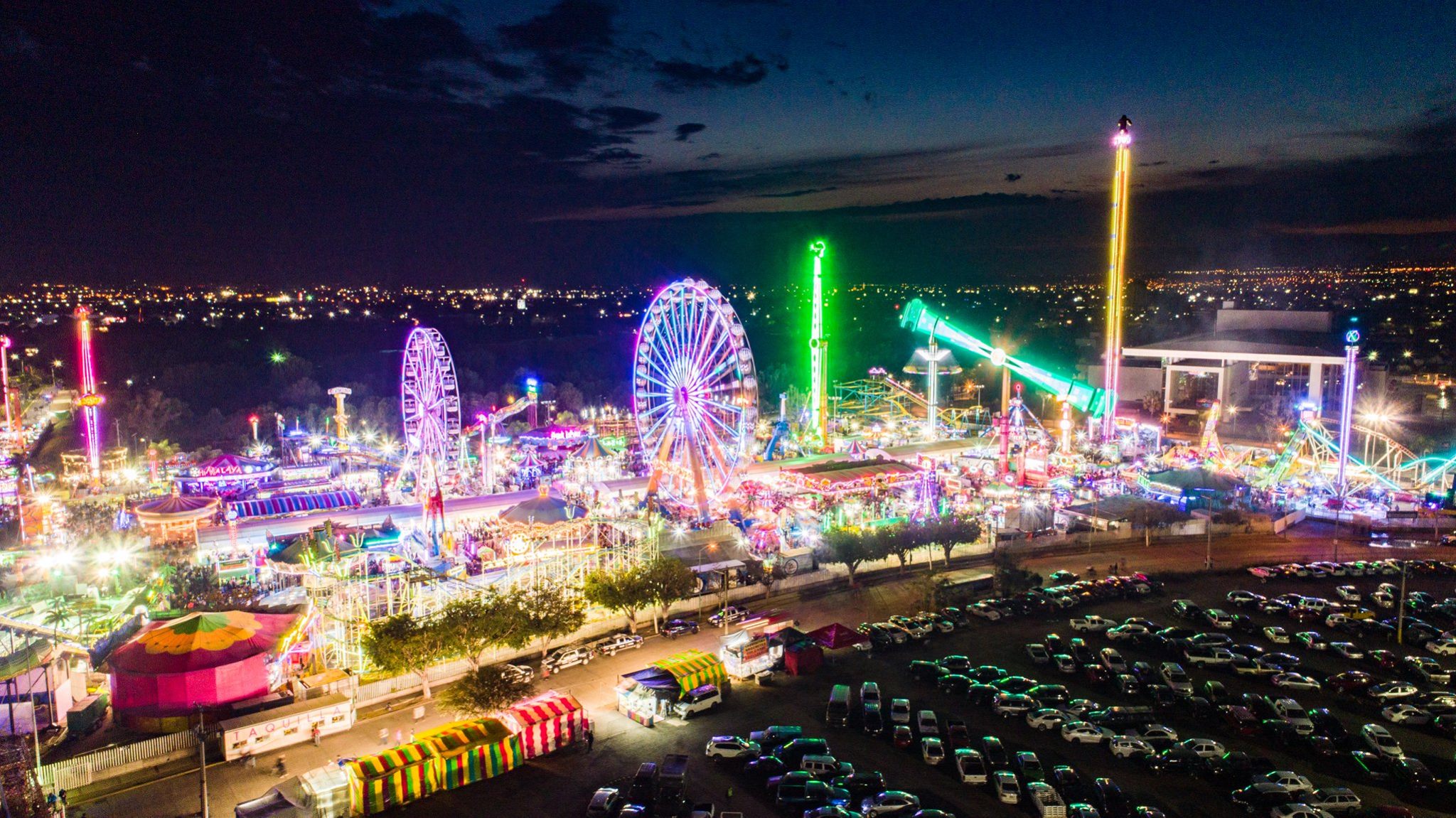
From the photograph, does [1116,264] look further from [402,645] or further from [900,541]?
[402,645]

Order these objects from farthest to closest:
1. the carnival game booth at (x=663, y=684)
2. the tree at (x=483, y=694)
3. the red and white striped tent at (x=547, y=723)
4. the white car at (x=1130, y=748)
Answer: the carnival game booth at (x=663, y=684) → the tree at (x=483, y=694) → the red and white striped tent at (x=547, y=723) → the white car at (x=1130, y=748)

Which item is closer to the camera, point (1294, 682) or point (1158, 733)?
point (1158, 733)

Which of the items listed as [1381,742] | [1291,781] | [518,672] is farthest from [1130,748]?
[518,672]

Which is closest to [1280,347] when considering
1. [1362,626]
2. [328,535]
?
[1362,626]

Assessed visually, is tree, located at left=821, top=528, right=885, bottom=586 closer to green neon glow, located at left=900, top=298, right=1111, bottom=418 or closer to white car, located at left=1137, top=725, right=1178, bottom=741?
white car, located at left=1137, top=725, right=1178, bottom=741

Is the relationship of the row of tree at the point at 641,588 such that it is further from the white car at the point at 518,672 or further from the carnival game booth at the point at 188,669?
the carnival game booth at the point at 188,669

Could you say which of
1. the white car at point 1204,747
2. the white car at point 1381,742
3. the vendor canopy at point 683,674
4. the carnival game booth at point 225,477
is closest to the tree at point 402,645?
the vendor canopy at point 683,674
